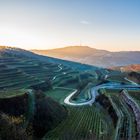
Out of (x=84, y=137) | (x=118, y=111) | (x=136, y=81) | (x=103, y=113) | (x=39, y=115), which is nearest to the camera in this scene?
(x=84, y=137)

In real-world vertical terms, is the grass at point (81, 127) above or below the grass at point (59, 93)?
above

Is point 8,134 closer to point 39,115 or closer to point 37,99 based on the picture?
point 39,115

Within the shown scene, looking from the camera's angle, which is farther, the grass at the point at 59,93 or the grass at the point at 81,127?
the grass at the point at 59,93

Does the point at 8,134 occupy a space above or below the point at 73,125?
above

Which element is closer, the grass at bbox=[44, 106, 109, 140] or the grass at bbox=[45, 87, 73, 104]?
the grass at bbox=[44, 106, 109, 140]

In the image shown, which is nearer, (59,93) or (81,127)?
(81,127)

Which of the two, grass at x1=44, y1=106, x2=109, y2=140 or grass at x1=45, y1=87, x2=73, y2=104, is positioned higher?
grass at x1=44, y1=106, x2=109, y2=140

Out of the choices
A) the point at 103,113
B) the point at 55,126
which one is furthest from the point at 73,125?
the point at 103,113

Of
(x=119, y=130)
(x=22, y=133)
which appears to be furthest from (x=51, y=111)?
(x=22, y=133)

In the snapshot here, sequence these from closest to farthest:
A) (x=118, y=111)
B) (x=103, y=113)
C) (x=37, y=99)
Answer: (x=37, y=99), (x=118, y=111), (x=103, y=113)

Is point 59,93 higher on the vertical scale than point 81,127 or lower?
lower

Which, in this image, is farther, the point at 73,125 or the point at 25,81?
the point at 25,81
